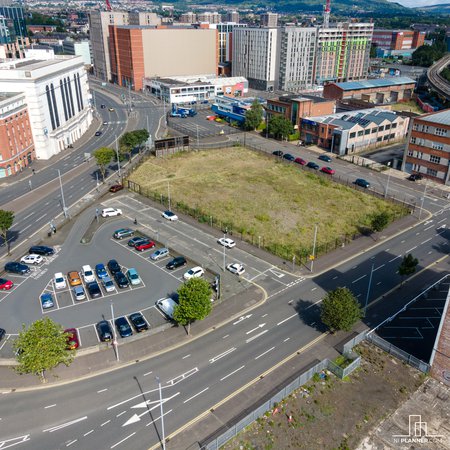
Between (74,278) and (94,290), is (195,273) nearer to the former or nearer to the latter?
(94,290)

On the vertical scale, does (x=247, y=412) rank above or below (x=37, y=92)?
below

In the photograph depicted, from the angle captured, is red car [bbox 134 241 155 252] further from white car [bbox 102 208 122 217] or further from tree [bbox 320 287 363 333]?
tree [bbox 320 287 363 333]

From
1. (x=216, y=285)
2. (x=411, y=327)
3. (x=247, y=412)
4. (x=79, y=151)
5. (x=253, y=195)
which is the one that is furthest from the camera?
(x=79, y=151)

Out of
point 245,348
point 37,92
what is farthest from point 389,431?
point 37,92

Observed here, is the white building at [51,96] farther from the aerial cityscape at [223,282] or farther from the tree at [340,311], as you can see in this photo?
the tree at [340,311]

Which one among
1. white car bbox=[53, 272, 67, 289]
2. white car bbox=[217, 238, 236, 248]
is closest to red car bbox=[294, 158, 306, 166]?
white car bbox=[217, 238, 236, 248]

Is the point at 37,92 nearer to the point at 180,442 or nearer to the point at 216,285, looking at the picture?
the point at 216,285

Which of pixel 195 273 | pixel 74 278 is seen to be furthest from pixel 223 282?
pixel 74 278
